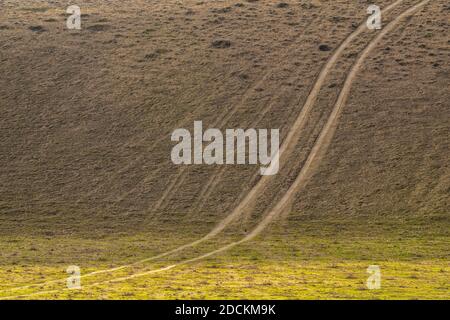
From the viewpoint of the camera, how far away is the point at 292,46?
221ft

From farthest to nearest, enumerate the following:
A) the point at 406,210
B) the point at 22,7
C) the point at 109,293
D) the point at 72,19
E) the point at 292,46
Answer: the point at 22,7 < the point at 72,19 < the point at 292,46 < the point at 406,210 < the point at 109,293

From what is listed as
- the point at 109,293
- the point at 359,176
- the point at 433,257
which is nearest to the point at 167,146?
the point at 359,176

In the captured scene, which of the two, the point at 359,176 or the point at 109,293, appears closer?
the point at 109,293

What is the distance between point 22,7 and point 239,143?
37015mm

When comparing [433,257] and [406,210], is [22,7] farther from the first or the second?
[433,257]

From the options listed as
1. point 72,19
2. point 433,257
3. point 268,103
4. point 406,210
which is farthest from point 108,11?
point 433,257

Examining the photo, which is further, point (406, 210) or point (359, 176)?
point (359, 176)

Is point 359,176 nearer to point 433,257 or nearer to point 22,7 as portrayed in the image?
point 433,257

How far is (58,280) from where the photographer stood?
1189 inches

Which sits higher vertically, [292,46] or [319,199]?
[292,46]

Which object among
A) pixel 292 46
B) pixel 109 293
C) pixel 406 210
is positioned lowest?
pixel 109 293

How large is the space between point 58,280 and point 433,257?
655 inches

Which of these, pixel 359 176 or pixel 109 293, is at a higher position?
pixel 359 176

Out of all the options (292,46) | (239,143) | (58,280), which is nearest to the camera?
(58,280)
